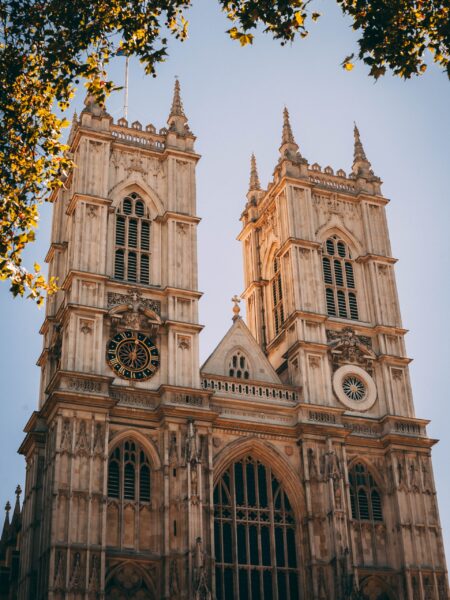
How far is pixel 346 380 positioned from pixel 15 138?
21.9 meters

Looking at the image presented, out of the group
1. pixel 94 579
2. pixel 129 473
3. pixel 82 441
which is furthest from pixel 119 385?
pixel 94 579

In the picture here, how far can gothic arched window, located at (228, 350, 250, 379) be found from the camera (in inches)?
1476

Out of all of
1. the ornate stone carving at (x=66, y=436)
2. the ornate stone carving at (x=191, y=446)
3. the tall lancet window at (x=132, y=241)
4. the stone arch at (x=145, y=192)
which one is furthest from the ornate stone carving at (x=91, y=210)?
the ornate stone carving at (x=191, y=446)

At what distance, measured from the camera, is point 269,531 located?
111 feet

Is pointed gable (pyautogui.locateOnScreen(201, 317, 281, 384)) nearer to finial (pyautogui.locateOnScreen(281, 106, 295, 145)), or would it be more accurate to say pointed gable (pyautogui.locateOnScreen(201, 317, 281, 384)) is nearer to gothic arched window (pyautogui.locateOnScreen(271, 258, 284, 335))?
gothic arched window (pyautogui.locateOnScreen(271, 258, 284, 335))

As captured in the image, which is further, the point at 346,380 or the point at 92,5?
the point at 346,380

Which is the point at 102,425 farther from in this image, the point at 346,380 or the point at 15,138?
the point at 15,138

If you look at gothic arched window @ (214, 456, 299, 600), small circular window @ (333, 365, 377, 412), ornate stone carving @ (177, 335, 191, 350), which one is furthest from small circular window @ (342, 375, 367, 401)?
ornate stone carving @ (177, 335, 191, 350)

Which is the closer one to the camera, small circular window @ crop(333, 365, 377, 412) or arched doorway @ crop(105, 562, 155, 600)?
arched doorway @ crop(105, 562, 155, 600)

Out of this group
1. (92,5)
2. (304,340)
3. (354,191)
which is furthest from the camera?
(354,191)

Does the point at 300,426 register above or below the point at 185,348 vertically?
below

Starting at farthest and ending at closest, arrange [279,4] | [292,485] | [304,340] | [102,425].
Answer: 1. [304,340]
2. [292,485]
3. [102,425]
4. [279,4]

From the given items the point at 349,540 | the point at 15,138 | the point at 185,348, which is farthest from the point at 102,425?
the point at 15,138

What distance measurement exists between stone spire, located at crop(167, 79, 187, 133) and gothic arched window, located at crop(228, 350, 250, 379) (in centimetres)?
1078
